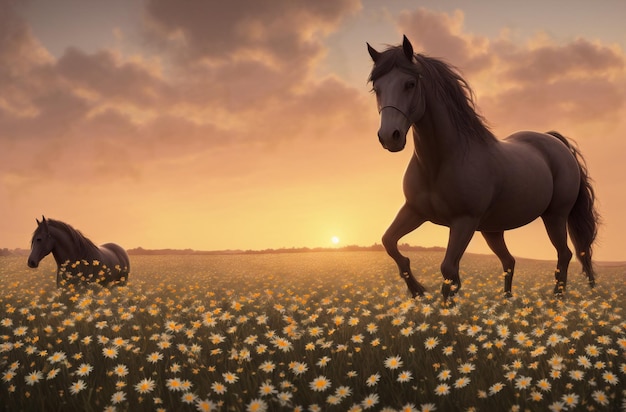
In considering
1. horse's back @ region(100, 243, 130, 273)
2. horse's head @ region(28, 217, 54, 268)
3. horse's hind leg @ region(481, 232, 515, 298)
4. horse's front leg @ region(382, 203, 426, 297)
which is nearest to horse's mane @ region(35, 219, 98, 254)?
horse's head @ region(28, 217, 54, 268)

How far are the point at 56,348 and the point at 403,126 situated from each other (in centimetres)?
470

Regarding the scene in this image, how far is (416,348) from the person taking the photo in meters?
4.68

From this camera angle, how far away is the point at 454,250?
6633 millimetres

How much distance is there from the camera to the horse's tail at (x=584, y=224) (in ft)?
33.0

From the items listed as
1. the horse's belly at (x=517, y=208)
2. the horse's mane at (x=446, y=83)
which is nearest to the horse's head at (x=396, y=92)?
the horse's mane at (x=446, y=83)

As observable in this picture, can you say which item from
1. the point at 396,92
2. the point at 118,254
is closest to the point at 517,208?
the point at 396,92

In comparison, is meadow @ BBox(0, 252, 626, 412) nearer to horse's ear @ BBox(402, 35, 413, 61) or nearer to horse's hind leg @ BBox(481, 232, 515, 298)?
horse's ear @ BBox(402, 35, 413, 61)

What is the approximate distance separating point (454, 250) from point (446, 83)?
231 cm

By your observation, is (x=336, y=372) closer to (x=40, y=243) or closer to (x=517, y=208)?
(x=517, y=208)

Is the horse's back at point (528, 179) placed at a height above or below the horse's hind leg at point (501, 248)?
above

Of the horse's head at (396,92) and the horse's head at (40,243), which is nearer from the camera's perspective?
the horse's head at (396,92)

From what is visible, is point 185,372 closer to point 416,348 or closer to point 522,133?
point 416,348

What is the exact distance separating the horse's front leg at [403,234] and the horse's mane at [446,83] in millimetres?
1397

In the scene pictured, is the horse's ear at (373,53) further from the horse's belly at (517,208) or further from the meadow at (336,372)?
the meadow at (336,372)
